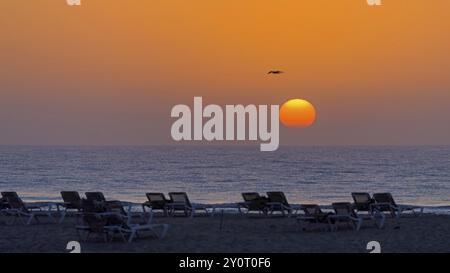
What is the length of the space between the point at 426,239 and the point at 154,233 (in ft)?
14.2

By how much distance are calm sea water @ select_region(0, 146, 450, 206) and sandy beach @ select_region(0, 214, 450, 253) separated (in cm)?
2473

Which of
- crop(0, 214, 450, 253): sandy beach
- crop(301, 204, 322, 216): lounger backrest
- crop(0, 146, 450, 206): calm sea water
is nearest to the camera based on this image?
crop(0, 214, 450, 253): sandy beach

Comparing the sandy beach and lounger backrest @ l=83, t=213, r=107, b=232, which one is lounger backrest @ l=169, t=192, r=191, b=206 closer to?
the sandy beach

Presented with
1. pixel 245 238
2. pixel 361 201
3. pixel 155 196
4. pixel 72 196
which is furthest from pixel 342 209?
pixel 72 196

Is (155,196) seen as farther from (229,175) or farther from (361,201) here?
(229,175)

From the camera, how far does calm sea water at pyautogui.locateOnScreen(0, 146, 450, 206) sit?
47.8m

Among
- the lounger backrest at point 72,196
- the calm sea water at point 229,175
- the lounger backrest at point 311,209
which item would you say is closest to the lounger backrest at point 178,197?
the lounger backrest at point 72,196

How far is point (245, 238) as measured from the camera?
45.8ft

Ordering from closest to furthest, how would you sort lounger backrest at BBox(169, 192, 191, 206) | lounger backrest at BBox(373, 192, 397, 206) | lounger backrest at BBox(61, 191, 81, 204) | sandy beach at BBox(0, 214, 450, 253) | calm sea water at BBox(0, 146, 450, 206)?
sandy beach at BBox(0, 214, 450, 253) → lounger backrest at BBox(61, 191, 81, 204) → lounger backrest at BBox(373, 192, 397, 206) → lounger backrest at BBox(169, 192, 191, 206) → calm sea water at BBox(0, 146, 450, 206)

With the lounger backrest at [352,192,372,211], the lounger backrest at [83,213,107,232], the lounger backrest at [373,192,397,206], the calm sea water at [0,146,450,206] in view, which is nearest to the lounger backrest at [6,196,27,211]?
the lounger backrest at [83,213,107,232]

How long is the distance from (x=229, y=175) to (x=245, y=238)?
46137 mm

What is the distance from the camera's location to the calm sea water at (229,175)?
47.8 m

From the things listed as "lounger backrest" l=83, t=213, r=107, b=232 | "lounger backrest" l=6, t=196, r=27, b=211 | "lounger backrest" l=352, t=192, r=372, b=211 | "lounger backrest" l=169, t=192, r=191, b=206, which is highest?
"lounger backrest" l=169, t=192, r=191, b=206

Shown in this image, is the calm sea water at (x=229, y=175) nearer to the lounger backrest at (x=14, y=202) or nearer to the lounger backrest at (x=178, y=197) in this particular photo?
the lounger backrest at (x=178, y=197)
